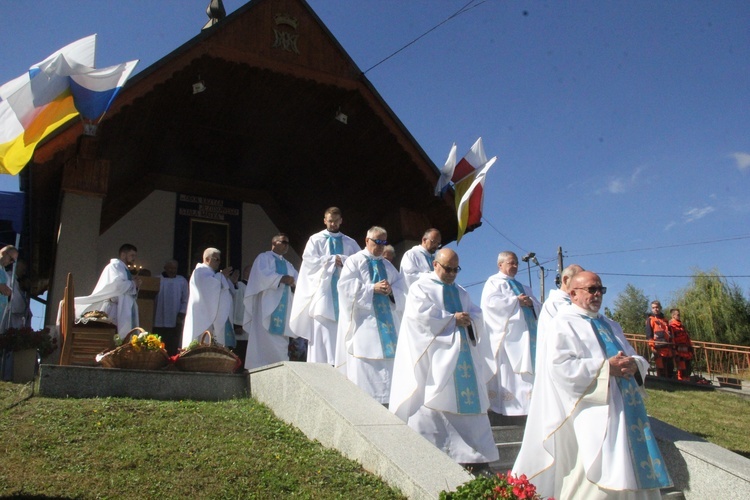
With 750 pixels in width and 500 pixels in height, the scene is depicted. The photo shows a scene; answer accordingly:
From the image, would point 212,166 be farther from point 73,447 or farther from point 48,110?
point 73,447

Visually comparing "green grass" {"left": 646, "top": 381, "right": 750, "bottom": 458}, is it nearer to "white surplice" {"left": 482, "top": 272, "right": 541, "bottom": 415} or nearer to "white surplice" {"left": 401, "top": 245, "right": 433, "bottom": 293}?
"white surplice" {"left": 482, "top": 272, "right": 541, "bottom": 415}

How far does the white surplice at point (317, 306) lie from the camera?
8.63 m

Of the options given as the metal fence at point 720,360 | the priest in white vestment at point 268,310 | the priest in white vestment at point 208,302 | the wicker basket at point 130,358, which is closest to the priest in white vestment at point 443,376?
the wicker basket at point 130,358

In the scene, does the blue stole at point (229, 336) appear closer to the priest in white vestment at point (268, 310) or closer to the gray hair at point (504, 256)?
the priest in white vestment at point (268, 310)

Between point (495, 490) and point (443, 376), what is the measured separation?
2.23m

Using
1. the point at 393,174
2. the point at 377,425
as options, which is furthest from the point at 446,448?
the point at 393,174

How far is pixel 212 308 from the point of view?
30.7ft

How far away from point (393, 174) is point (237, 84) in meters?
3.41

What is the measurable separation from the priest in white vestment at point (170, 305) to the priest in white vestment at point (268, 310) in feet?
7.18

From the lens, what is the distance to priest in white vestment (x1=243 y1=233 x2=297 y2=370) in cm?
948

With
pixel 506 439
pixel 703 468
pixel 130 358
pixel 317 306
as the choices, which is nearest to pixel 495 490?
pixel 703 468

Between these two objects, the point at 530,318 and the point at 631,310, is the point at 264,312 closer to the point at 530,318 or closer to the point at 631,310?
the point at 530,318

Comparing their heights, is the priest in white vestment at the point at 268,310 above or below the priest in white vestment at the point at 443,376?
above

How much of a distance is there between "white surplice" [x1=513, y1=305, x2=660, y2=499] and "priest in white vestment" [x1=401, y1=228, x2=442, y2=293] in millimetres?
3562
